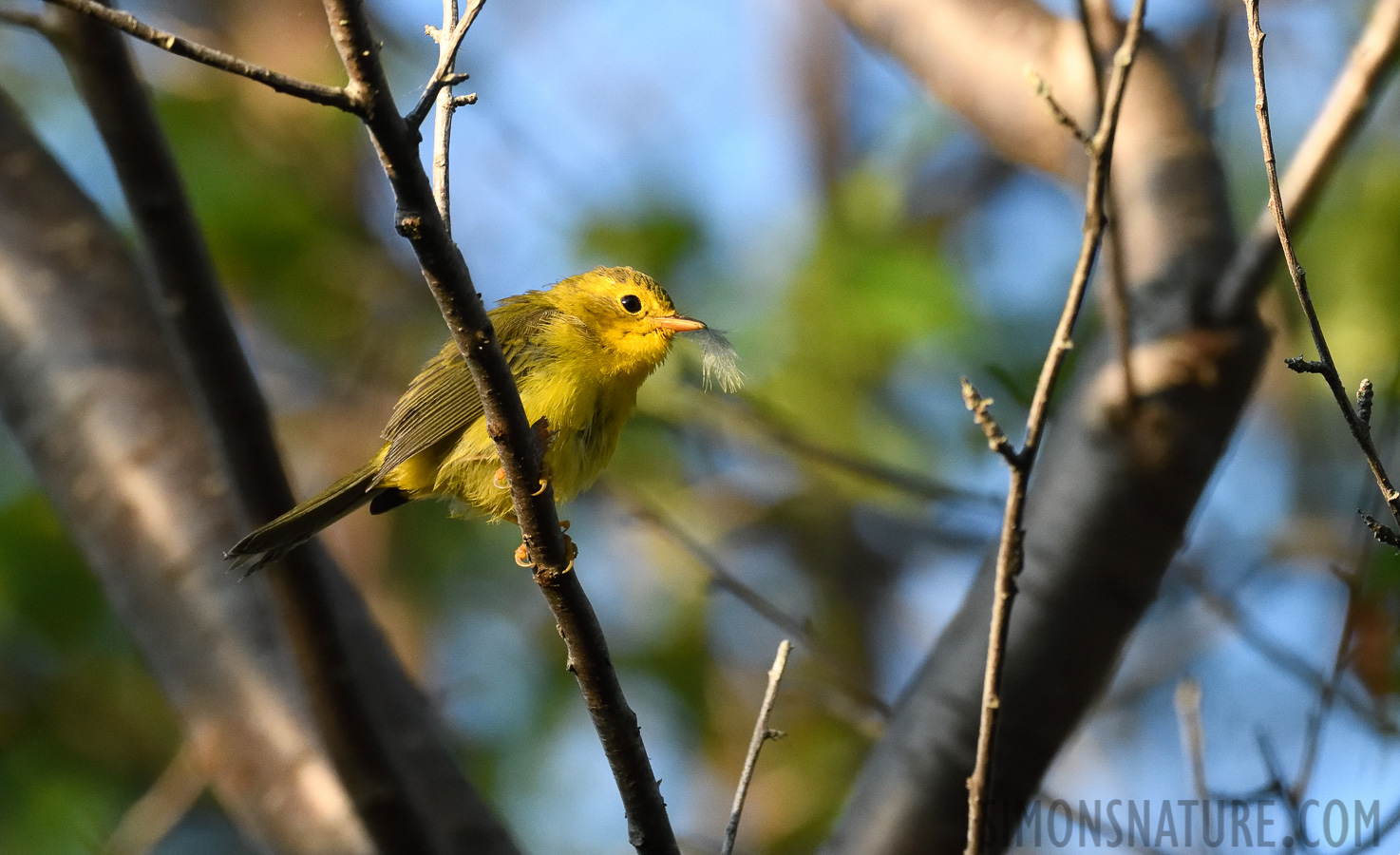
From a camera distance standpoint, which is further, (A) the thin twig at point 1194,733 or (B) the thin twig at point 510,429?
(A) the thin twig at point 1194,733

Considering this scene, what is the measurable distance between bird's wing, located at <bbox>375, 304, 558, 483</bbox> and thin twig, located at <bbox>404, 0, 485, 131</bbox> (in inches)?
67.5

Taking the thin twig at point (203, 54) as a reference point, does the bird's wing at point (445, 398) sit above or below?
above

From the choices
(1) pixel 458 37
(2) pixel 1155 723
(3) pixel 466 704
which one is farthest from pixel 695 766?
(1) pixel 458 37

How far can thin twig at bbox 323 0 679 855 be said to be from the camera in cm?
184

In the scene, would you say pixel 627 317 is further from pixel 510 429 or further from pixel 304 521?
pixel 510 429

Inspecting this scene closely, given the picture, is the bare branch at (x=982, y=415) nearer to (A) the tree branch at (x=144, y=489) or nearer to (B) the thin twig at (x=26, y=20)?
(B) the thin twig at (x=26, y=20)

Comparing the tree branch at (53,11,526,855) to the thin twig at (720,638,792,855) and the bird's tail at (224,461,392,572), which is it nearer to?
the bird's tail at (224,461,392,572)

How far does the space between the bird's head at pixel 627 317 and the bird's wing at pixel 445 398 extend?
6.6 inches

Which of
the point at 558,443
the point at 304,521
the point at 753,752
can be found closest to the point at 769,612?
the point at 558,443

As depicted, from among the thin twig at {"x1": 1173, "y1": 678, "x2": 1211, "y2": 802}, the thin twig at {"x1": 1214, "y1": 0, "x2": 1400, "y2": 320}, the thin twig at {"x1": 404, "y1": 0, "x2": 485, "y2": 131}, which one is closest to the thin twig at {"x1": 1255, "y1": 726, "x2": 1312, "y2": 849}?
the thin twig at {"x1": 1173, "y1": 678, "x2": 1211, "y2": 802}

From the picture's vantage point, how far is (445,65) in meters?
2.08

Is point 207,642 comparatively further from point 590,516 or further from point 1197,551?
point 1197,551

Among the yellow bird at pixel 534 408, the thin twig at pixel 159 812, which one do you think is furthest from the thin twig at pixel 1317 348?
the thin twig at pixel 159 812

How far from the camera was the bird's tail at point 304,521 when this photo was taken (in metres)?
3.50
